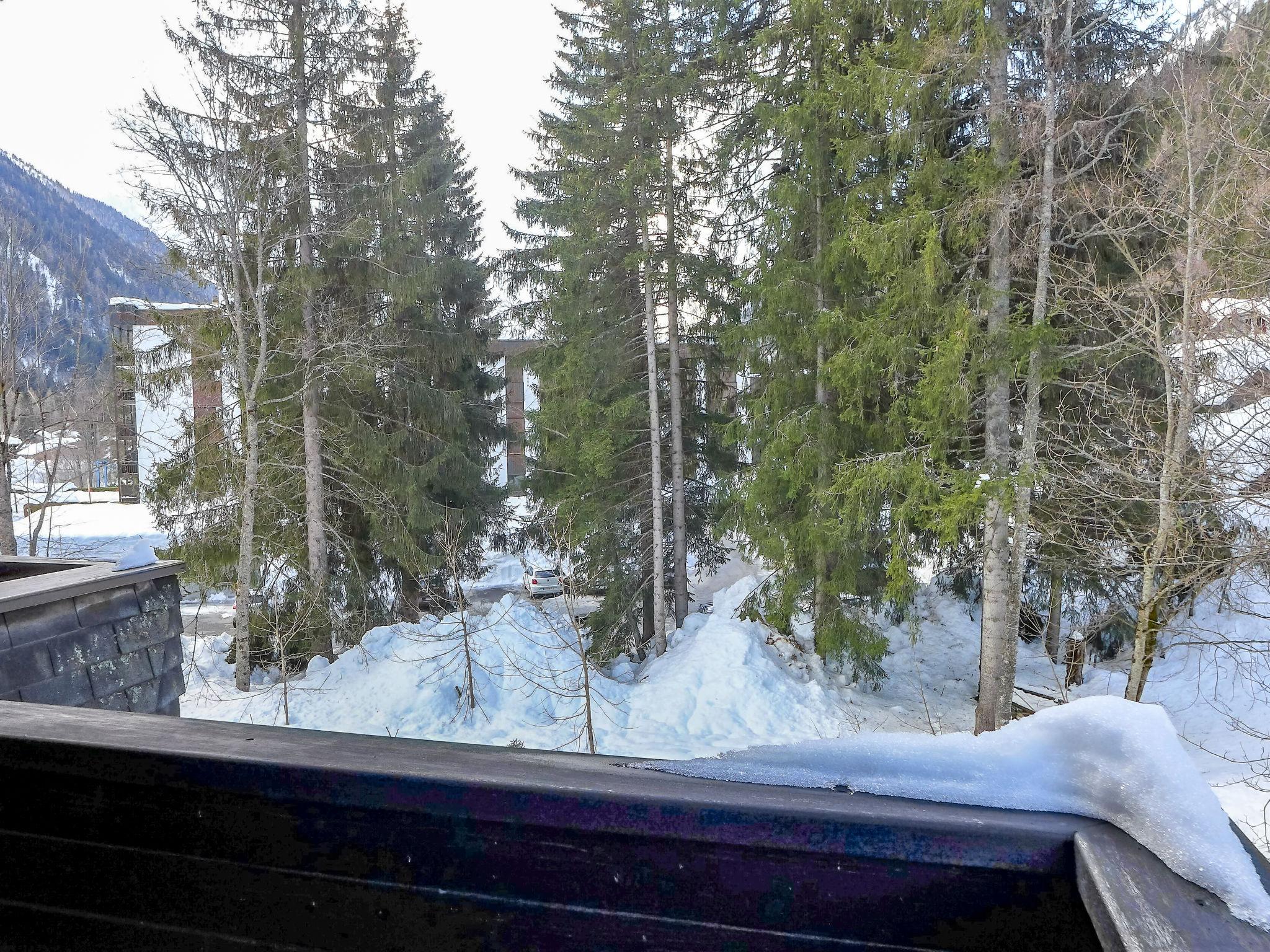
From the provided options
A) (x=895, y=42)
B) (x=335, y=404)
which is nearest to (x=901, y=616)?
(x=895, y=42)

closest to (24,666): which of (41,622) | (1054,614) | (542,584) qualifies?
(41,622)

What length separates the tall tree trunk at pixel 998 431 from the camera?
26.2ft

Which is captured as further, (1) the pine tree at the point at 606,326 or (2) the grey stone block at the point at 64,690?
(1) the pine tree at the point at 606,326

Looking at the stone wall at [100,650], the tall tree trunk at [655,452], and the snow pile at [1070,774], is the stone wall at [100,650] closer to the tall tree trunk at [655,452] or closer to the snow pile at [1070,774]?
the snow pile at [1070,774]

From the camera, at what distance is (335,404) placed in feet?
38.5

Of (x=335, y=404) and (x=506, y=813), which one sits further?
(x=335, y=404)

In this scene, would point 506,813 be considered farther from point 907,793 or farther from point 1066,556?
point 1066,556

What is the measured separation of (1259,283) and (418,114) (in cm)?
1262

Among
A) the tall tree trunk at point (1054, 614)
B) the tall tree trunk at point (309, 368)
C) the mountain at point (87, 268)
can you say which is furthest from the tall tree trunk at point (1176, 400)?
the mountain at point (87, 268)

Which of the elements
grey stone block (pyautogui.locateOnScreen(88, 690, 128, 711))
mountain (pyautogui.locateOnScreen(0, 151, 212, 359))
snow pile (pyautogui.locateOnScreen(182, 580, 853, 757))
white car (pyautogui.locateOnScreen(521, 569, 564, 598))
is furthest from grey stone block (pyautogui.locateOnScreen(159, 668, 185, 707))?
white car (pyautogui.locateOnScreen(521, 569, 564, 598))

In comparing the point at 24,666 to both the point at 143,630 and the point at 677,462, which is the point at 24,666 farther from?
the point at 677,462

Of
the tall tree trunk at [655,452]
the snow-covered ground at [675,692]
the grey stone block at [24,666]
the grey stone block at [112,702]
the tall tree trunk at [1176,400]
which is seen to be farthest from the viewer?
the tall tree trunk at [655,452]

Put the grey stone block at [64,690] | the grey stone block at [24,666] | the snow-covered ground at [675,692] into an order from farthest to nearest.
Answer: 1. the snow-covered ground at [675,692]
2. the grey stone block at [64,690]
3. the grey stone block at [24,666]

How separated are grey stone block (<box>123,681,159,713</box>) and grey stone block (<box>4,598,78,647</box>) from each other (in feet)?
1.40
